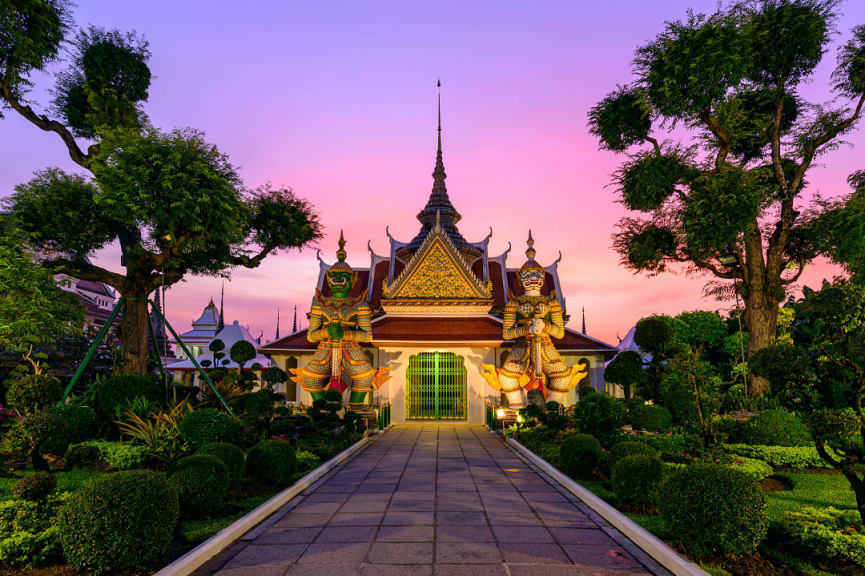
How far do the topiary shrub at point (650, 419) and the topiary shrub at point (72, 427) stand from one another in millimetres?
12122

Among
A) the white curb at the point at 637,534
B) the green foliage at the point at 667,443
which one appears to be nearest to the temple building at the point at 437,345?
the green foliage at the point at 667,443

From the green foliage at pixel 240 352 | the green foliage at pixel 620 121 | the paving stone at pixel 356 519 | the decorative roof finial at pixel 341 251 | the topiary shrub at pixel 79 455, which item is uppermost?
the green foliage at pixel 620 121

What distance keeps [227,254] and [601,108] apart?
51.7 feet

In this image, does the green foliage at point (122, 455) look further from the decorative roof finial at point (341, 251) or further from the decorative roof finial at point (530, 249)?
the decorative roof finial at point (530, 249)

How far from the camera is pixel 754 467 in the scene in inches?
341

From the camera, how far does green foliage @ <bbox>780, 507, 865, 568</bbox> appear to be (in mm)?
4805

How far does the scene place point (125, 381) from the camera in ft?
Answer: 34.4

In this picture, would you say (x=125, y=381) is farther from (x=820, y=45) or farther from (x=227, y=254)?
(x=820, y=45)

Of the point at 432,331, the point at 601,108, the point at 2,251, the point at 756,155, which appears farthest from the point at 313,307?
the point at 756,155

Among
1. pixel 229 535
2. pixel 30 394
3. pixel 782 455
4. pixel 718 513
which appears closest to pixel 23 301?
pixel 30 394

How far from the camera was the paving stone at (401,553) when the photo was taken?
4805 millimetres

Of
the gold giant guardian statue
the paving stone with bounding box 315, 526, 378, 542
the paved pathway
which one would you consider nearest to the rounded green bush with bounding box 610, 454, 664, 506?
the paved pathway

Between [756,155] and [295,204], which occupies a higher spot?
[756,155]

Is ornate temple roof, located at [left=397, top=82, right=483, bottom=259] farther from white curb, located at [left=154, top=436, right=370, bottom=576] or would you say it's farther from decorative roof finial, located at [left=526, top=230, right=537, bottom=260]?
white curb, located at [left=154, top=436, right=370, bottom=576]
